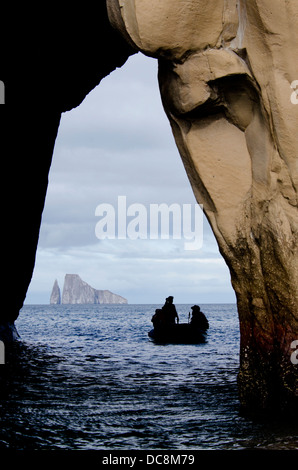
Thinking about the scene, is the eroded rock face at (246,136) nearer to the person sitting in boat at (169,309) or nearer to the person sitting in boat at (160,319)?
the person sitting in boat at (169,309)

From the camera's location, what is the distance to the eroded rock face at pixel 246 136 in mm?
5504

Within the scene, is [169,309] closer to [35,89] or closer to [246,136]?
[35,89]

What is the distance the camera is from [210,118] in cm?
619

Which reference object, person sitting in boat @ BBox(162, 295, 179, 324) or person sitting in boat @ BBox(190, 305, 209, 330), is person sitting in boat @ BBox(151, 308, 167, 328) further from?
person sitting in boat @ BBox(190, 305, 209, 330)

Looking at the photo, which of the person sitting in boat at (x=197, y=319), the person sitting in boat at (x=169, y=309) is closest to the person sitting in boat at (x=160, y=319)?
the person sitting in boat at (x=169, y=309)

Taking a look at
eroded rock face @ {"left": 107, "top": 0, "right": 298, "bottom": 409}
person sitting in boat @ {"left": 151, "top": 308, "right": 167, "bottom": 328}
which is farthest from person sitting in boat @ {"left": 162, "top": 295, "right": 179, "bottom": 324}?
eroded rock face @ {"left": 107, "top": 0, "right": 298, "bottom": 409}

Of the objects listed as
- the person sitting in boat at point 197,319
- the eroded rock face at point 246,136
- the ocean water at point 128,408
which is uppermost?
the eroded rock face at point 246,136

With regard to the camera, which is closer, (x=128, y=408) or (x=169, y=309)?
(x=128, y=408)

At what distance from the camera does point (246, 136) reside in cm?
604

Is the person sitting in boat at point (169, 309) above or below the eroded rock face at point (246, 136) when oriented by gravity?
below

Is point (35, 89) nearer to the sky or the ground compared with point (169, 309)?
nearer to the sky

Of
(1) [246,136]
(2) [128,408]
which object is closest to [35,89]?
(1) [246,136]

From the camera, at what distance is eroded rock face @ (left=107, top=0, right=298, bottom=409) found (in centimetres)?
550

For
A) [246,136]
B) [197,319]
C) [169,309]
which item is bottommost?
[197,319]
